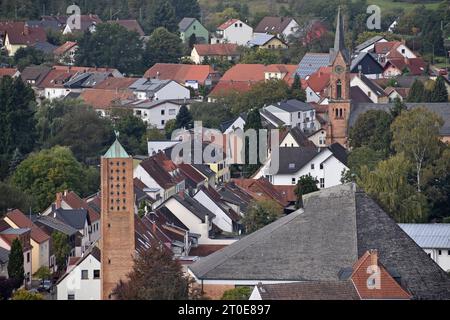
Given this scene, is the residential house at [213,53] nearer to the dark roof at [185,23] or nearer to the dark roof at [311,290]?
the dark roof at [185,23]

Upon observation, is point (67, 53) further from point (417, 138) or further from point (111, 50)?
point (417, 138)

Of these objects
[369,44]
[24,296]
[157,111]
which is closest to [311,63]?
[369,44]

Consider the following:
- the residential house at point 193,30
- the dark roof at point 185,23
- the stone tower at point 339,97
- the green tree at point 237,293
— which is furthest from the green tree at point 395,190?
the dark roof at point 185,23

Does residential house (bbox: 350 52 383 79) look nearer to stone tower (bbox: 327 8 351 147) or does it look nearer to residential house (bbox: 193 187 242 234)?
stone tower (bbox: 327 8 351 147)

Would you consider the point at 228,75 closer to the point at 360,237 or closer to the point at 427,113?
the point at 427,113
